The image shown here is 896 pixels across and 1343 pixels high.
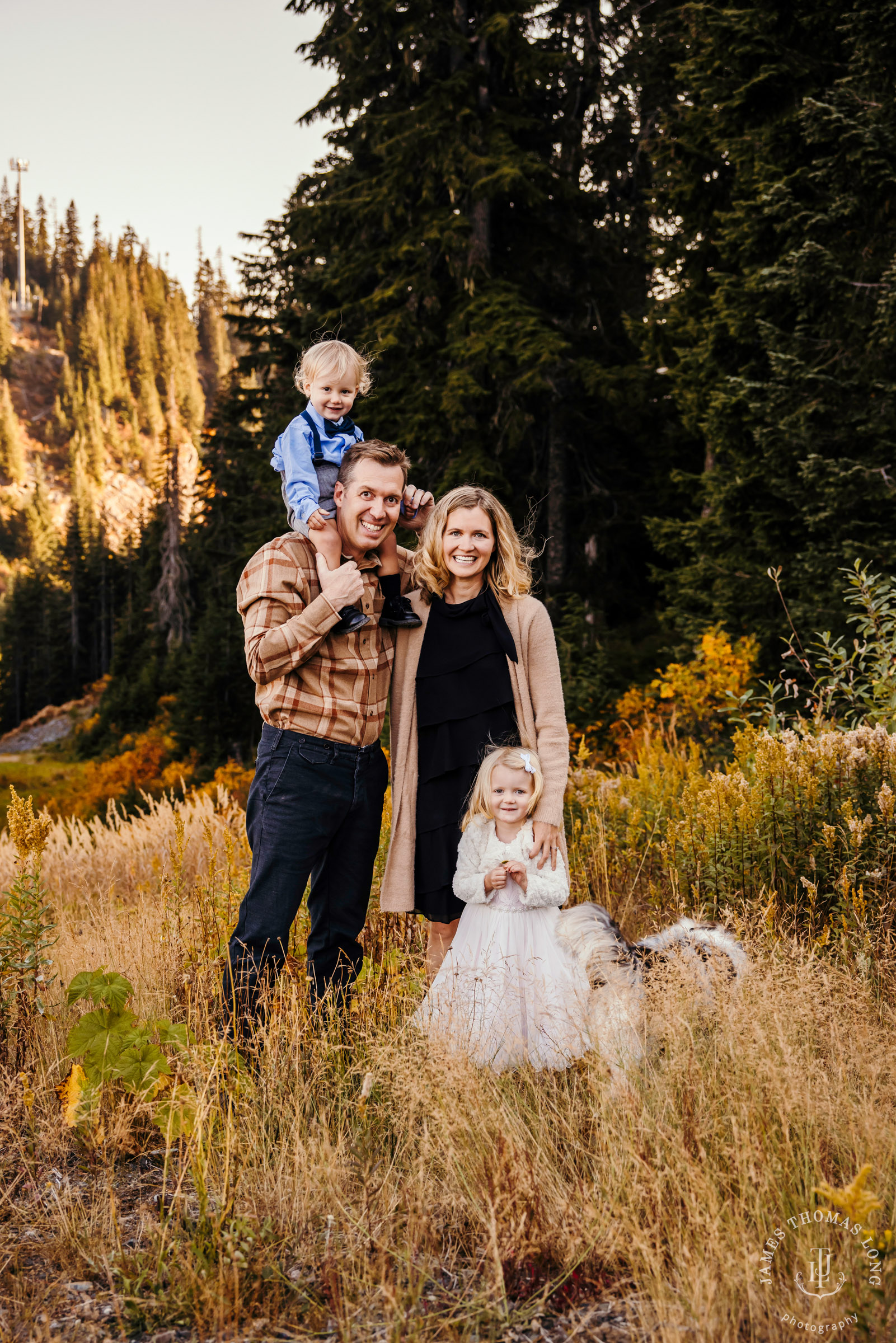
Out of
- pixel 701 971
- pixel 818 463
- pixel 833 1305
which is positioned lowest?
pixel 833 1305

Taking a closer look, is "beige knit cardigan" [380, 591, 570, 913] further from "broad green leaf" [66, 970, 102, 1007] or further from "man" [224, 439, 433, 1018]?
"broad green leaf" [66, 970, 102, 1007]

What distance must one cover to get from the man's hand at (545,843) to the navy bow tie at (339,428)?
5.66ft

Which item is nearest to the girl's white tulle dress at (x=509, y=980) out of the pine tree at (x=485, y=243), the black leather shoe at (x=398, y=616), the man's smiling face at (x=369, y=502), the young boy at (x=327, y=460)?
the black leather shoe at (x=398, y=616)

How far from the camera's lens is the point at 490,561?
125 inches

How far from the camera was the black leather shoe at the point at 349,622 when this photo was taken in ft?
9.53

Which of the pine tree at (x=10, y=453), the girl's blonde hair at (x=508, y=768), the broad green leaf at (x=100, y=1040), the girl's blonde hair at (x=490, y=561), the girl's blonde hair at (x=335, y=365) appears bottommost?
the broad green leaf at (x=100, y=1040)

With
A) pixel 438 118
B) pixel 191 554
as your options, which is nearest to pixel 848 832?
pixel 438 118

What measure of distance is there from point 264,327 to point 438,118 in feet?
28.9

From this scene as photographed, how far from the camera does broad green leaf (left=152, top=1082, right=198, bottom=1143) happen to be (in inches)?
97.8

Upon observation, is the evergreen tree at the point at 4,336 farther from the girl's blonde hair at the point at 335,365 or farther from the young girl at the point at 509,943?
the young girl at the point at 509,943

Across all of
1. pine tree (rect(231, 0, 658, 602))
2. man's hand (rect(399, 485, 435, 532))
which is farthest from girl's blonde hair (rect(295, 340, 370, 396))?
pine tree (rect(231, 0, 658, 602))

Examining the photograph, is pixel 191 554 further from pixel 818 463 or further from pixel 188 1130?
pixel 188 1130

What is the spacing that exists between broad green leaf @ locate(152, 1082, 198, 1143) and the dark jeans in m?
0.38

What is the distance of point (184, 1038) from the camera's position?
2879mm
